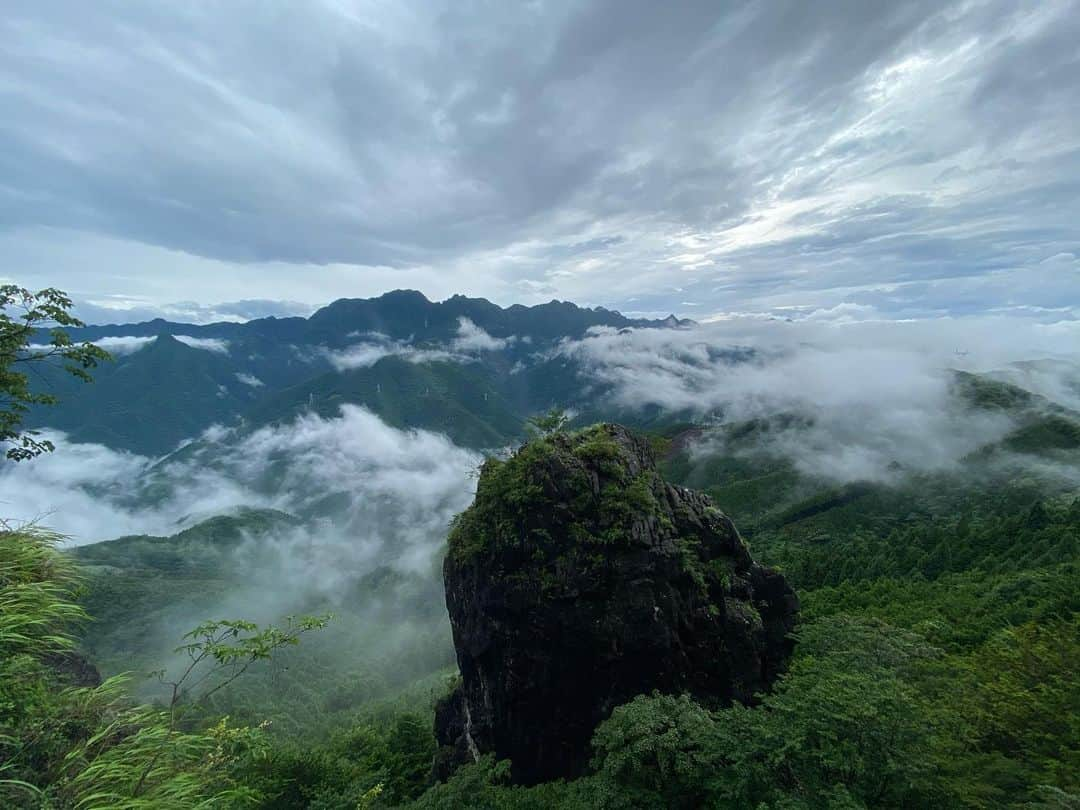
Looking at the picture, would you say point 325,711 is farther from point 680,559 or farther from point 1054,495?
point 1054,495

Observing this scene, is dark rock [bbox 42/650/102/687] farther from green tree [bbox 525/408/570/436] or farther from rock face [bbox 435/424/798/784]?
green tree [bbox 525/408/570/436]

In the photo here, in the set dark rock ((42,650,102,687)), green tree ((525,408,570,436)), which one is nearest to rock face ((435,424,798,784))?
green tree ((525,408,570,436))

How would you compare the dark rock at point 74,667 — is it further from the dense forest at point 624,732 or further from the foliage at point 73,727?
the foliage at point 73,727

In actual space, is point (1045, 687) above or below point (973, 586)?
above

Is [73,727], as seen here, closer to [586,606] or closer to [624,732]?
[624,732]

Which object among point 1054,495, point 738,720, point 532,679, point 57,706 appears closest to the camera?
point 57,706

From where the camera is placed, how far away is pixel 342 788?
27547mm

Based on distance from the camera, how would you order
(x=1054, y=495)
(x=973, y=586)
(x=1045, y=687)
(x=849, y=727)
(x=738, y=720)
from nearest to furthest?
(x=849, y=727) → (x=738, y=720) → (x=1045, y=687) → (x=973, y=586) → (x=1054, y=495)

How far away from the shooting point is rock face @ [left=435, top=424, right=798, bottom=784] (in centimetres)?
2486

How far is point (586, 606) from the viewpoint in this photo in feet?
82.1

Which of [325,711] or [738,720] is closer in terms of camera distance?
[738,720]

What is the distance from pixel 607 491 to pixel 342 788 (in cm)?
2248

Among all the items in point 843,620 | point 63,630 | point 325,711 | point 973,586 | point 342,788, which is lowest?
point 325,711

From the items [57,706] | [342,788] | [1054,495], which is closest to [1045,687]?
[57,706]
